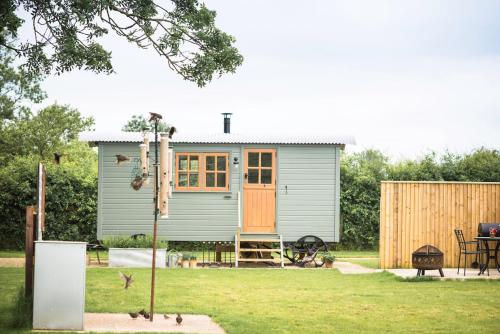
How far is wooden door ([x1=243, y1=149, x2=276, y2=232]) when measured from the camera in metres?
18.0

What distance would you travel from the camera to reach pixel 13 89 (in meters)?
29.9

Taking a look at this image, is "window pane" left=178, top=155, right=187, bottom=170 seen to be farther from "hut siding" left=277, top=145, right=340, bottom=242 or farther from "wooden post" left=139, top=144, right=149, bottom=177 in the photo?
"wooden post" left=139, top=144, right=149, bottom=177

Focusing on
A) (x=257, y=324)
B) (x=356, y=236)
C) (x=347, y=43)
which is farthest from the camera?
(x=356, y=236)

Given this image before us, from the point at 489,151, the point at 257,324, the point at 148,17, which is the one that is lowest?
the point at 257,324

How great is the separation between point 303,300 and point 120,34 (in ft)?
17.4

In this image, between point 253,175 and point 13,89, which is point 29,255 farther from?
point 13,89

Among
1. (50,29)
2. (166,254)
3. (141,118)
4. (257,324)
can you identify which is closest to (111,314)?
(257,324)

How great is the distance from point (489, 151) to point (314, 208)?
7325 millimetres

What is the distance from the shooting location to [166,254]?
1748cm

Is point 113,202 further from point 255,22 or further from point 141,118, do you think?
point 141,118

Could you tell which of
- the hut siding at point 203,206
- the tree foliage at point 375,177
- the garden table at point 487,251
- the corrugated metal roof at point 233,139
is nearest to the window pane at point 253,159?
the hut siding at point 203,206

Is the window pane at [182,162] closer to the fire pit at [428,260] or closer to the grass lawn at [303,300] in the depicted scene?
the grass lawn at [303,300]

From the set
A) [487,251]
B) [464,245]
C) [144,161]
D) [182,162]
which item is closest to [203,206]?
[182,162]

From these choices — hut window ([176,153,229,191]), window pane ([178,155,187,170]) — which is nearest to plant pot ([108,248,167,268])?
hut window ([176,153,229,191])
